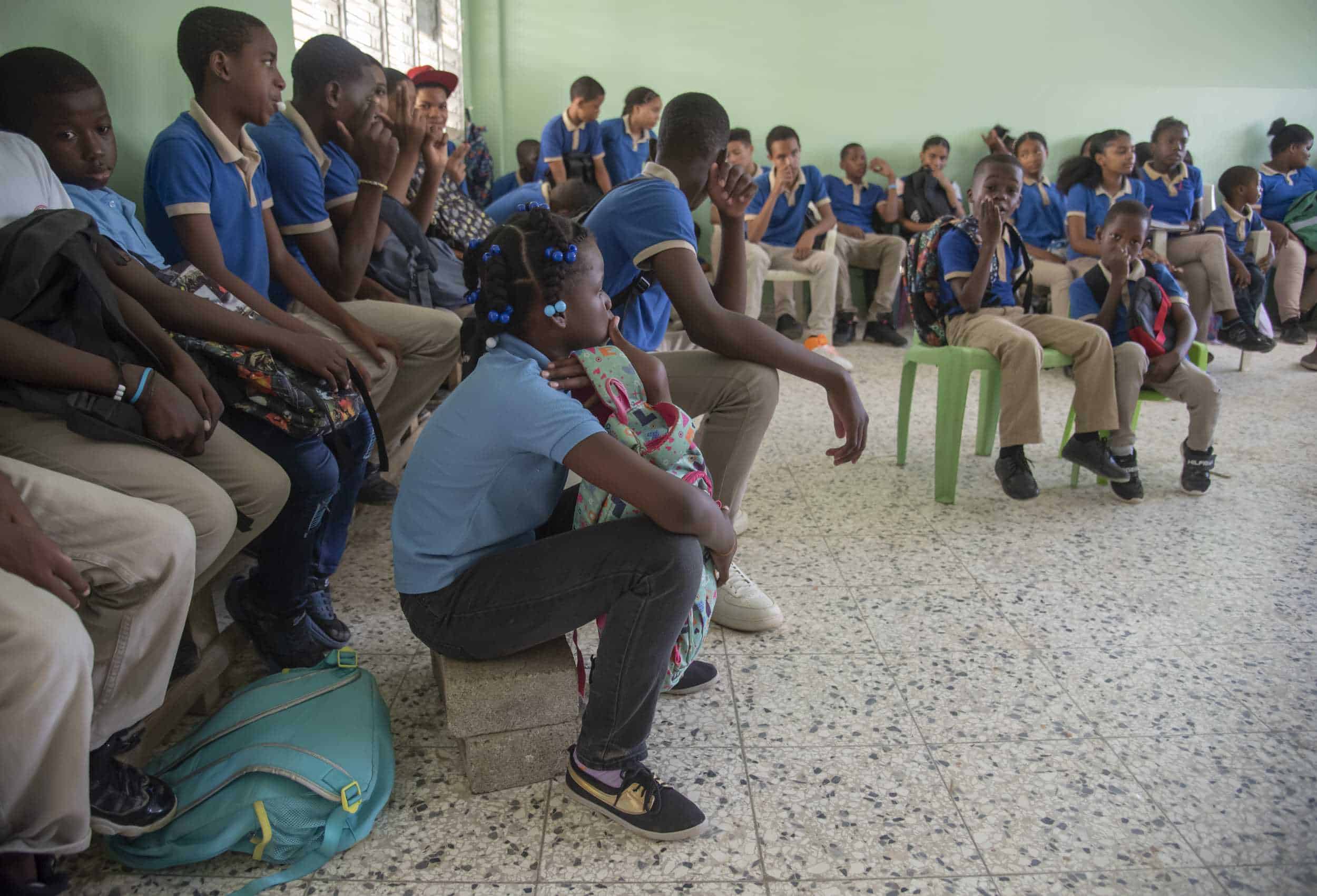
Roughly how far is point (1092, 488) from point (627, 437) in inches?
82.8

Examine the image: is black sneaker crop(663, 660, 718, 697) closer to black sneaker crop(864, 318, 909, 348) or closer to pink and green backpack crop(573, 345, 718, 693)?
pink and green backpack crop(573, 345, 718, 693)

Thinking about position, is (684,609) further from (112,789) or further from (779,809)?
(112,789)

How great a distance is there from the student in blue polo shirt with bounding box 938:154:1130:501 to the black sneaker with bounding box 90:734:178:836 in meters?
2.36

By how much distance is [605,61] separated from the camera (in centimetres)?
631

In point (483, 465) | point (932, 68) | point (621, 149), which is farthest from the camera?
point (932, 68)

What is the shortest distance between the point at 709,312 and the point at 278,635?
1.07 meters

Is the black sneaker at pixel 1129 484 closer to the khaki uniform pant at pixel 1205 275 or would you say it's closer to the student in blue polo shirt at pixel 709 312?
the student in blue polo shirt at pixel 709 312

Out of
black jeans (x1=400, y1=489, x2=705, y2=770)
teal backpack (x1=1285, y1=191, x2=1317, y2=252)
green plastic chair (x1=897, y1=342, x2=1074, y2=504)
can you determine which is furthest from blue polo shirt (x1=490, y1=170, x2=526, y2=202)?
teal backpack (x1=1285, y1=191, x2=1317, y2=252)

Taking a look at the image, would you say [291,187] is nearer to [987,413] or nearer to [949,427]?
[949,427]

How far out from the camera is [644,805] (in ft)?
4.15

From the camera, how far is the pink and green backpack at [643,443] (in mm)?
1302

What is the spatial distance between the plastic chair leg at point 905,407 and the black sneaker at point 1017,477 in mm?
346

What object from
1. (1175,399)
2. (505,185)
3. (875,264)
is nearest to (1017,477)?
(1175,399)

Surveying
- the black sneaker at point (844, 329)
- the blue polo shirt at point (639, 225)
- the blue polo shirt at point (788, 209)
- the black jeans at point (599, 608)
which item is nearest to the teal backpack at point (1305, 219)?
the black sneaker at point (844, 329)
